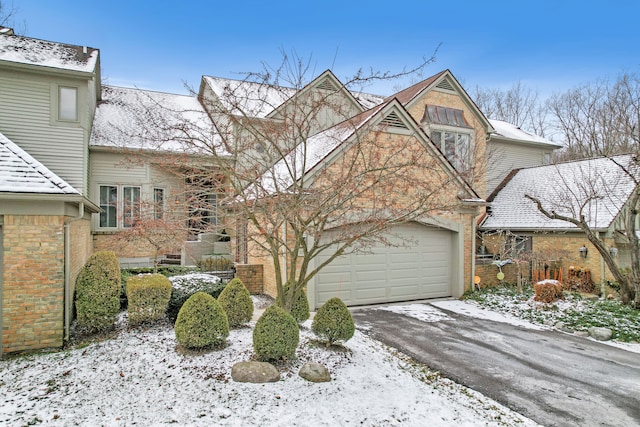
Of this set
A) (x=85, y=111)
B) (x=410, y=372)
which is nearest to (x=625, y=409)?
(x=410, y=372)

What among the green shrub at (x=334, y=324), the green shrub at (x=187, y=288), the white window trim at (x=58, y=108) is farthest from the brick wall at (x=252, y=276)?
the white window trim at (x=58, y=108)

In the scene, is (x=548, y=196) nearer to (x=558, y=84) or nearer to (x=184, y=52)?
(x=558, y=84)

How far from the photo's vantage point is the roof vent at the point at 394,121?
37.0 ft

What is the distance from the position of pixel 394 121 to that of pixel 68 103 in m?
10.3

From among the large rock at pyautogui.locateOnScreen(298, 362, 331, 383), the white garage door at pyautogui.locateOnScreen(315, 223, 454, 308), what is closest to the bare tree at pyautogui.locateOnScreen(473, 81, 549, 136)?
the white garage door at pyautogui.locateOnScreen(315, 223, 454, 308)

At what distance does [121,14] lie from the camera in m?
12.0

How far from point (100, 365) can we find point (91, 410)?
4.80ft

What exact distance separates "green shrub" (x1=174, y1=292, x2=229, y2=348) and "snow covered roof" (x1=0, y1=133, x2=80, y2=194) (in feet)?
10.2

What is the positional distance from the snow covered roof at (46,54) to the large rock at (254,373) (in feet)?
36.0

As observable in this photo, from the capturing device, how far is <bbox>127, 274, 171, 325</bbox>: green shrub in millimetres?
7934

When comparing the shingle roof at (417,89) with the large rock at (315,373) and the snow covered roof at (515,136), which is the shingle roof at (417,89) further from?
the large rock at (315,373)

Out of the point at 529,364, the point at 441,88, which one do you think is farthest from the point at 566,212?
the point at 529,364

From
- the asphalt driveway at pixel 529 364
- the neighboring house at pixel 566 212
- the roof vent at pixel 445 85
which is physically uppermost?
the roof vent at pixel 445 85

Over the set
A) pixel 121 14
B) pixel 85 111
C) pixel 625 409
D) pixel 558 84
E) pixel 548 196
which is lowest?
pixel 625 409
